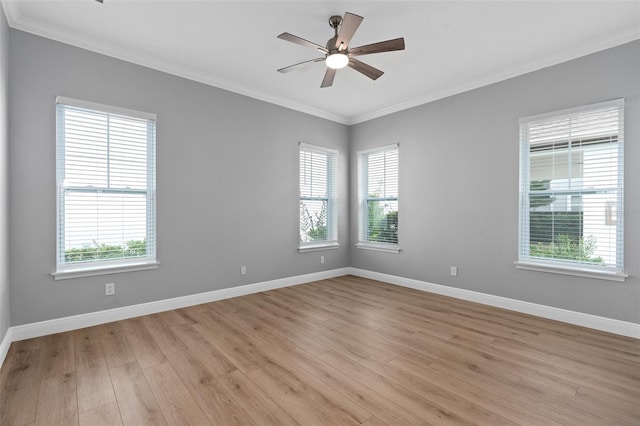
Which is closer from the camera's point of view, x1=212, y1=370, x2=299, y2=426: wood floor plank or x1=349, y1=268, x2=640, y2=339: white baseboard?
x1=212, y1=370, x2=299, y2=426: wood floor plank

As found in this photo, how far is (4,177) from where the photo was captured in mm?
2705

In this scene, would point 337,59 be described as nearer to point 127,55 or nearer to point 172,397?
point 127,55

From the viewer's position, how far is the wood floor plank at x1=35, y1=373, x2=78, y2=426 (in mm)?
1813

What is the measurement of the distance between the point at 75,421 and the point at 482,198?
454 centimetres

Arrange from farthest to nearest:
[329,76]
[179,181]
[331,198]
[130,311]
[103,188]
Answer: [331,198] → [179,181] → [130,311] → [103,188] → [329,76]

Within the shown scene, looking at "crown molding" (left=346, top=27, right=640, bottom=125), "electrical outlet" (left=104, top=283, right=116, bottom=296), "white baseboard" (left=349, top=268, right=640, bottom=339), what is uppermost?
"crown molding" (left=346, top=27, right=640, bottom=125)

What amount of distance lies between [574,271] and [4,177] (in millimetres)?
5632

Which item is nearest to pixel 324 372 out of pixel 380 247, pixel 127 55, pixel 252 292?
pixel 252 292

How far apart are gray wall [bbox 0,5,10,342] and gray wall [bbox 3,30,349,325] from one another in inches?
4.6

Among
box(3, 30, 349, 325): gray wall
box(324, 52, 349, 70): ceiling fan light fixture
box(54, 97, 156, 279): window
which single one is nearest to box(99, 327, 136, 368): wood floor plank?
box(3, 30, 349, 325): gray wall

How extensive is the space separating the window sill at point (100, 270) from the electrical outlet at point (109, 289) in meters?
0.13

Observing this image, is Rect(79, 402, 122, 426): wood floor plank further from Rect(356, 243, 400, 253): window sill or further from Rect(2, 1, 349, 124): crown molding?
Rect(356, 243, 400, 253): window sill


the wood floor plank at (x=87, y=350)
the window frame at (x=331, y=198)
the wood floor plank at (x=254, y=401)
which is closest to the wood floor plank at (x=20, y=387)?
the wood floor plank at (x=87, y=350)

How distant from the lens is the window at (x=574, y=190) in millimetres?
3209
